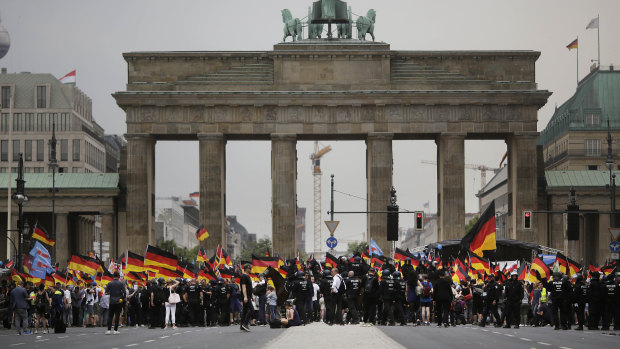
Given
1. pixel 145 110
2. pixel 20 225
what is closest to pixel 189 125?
pixel 145 110

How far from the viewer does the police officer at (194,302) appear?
53938 millimetres

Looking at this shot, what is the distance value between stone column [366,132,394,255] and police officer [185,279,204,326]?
170 feet

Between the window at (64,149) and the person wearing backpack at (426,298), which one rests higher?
the window at (64,149)

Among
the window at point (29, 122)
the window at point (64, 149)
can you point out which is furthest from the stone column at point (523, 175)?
the window at point (29, 122)

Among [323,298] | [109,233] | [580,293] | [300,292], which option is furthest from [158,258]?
[109,233]

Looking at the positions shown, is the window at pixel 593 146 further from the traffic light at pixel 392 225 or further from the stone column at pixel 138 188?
the traffic light at pixel 392 225

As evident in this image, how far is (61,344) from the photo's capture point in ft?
134

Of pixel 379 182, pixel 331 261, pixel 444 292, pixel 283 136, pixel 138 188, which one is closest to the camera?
pixel 444 292

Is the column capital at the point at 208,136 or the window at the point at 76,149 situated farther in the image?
the window at the point at 76,149

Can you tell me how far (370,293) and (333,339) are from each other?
492 inches

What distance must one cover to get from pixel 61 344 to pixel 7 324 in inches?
582

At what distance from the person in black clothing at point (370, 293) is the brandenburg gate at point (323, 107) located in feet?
188

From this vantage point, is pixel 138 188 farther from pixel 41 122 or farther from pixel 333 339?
pixel 333 339

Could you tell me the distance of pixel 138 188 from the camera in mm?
109500
